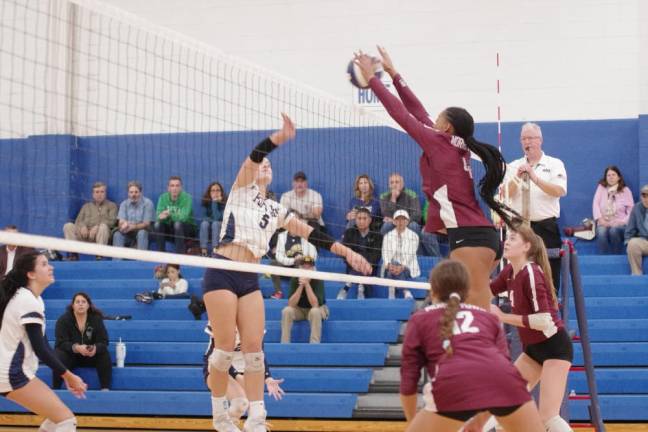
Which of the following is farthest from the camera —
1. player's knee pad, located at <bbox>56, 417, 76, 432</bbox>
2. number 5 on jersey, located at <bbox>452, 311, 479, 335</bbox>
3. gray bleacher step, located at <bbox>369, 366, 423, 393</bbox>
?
gray bleacher step, located at <bbox>369, 366, 423, 393</bbox>

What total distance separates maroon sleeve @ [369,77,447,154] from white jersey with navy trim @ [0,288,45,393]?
349cm

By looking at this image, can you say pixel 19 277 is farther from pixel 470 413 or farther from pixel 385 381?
pixel 385 381

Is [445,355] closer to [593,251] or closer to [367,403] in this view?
[367,403]

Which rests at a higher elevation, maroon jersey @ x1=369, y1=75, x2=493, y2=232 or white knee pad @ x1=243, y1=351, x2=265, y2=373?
maroon jersey @ x1=369, y1=75, x2=493, y2=232

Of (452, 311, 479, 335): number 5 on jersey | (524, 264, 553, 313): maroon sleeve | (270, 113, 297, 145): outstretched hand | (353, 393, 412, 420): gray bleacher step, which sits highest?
(270, 113, 297, 145): outstretched hand

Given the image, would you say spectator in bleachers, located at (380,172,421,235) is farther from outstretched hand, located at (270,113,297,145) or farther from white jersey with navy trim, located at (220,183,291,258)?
outstretched hand, located at (270,113,297,145)

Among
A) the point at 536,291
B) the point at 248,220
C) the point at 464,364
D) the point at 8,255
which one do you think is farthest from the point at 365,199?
the point at 464,364

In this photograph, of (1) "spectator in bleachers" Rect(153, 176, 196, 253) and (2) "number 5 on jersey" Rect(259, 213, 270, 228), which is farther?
(1) "spectator in bleachers" Rect(153, 176, 196, 253)

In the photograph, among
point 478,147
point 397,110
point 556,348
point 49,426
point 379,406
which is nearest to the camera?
point 397,110

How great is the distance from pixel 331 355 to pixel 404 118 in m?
6.65

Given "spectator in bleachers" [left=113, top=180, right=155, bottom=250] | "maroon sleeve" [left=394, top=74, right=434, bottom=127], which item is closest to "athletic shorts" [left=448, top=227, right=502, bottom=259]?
"maroon sleeve" [left=394, top=74, right=434, bottom=127]

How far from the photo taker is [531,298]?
773 cm

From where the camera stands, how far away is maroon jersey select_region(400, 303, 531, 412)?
524cm

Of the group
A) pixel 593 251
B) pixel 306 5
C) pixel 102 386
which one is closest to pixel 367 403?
pixel 102 386
